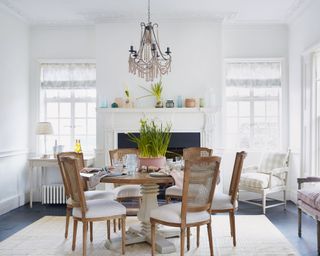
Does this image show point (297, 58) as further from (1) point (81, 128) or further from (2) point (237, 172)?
(1) point (81, 128)

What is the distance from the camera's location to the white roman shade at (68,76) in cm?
652

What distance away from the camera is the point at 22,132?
244 inches

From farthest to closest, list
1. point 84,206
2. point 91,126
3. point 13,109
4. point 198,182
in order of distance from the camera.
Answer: point 91,126, point 13,109, point 84,206, point 198,182

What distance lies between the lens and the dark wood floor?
4.05 m

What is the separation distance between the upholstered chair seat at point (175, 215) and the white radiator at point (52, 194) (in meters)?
3.09

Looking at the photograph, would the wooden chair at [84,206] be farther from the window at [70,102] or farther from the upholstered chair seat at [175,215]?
the window at [70,102]

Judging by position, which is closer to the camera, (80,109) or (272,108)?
(272,108)

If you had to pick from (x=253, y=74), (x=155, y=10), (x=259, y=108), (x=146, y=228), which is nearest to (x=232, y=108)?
(x=259, y=108)

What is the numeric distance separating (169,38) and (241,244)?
3.45m

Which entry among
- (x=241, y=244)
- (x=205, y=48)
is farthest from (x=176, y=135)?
(x=241, y=244)

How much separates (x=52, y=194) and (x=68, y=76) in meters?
1.97

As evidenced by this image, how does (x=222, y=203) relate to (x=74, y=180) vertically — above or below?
below

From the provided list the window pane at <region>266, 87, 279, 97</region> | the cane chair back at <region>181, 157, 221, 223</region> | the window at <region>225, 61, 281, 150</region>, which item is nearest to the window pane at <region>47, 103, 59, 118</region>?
the window at <region>225, 61, 281, 150</region>

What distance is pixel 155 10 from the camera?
580 cm
